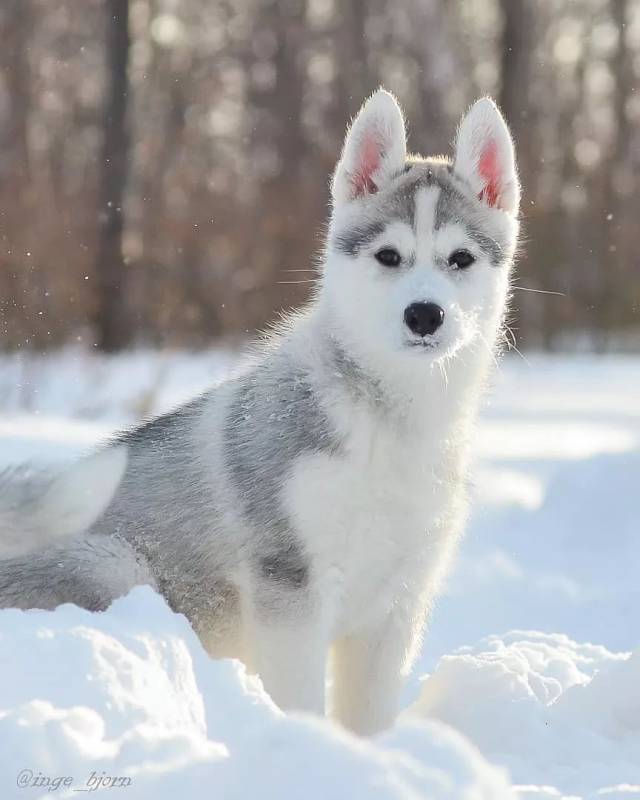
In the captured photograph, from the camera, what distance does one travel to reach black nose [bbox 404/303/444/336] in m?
3.28

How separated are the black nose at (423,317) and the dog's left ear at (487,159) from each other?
73cm

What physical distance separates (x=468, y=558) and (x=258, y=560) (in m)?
2.52

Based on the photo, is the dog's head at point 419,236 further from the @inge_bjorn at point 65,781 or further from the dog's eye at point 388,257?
the @inge_bjorn at point 65,781

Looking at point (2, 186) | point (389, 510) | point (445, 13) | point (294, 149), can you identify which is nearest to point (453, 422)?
point (389, 510)

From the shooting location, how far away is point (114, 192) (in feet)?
47.2

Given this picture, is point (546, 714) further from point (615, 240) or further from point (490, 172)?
point (615, 240)

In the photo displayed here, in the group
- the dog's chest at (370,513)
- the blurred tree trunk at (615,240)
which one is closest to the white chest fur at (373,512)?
the dog's chest at (370,513)

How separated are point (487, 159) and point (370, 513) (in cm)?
139

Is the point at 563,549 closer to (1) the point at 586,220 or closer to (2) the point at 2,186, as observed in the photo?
(2) the point at 2,186

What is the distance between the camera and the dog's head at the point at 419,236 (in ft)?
11.0

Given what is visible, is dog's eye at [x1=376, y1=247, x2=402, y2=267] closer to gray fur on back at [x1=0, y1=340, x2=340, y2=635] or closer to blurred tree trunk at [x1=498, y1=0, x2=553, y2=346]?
gray fur on back at [x1=0, y1=340, x2=340, y2=635]

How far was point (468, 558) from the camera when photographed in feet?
18.3

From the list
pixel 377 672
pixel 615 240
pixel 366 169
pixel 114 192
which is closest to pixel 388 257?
pixel 366 169

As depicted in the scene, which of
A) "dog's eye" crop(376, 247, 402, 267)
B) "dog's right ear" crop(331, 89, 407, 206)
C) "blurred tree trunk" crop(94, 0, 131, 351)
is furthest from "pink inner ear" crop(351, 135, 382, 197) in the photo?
"blurred tree trunk" crop(94, 0, 131, 351)
